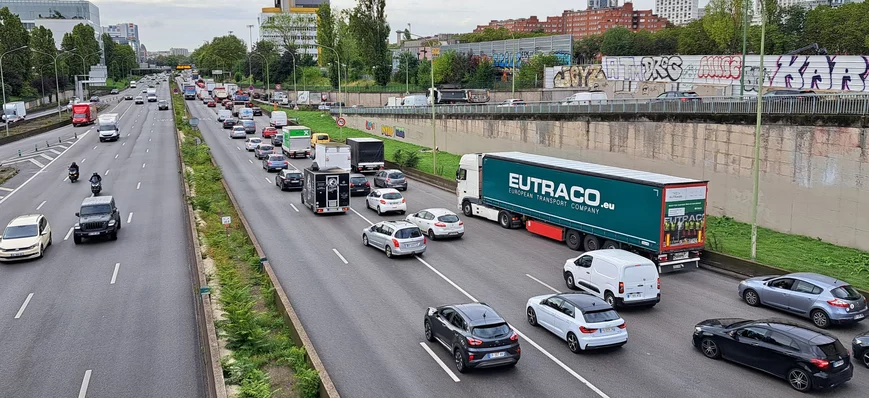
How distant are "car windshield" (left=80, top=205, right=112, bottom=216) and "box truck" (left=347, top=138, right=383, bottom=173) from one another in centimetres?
2270

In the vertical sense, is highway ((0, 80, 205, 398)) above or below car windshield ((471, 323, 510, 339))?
below

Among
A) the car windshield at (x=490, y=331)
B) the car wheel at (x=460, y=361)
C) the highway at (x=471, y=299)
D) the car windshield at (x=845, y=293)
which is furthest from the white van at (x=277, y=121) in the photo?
the car windshield at (x=845, y=293)

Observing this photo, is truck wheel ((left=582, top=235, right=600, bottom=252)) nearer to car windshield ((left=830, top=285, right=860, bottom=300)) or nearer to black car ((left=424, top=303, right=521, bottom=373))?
car windshield ((left=830, top=285, right=860, bottom=300))

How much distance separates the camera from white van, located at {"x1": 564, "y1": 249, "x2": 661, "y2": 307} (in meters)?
20.8

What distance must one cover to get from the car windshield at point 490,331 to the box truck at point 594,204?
34.0 ft

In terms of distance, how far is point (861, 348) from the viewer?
56.1 ft

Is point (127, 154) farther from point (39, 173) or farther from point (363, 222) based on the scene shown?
point (363, 222)

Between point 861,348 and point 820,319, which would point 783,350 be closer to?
point 861,348

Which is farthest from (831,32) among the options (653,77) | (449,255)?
(449,255)

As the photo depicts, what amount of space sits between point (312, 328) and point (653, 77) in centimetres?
6286

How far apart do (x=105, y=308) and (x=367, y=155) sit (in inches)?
1256

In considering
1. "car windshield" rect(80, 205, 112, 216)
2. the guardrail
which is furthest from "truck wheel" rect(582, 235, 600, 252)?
"car windshield" rect(80, 205, 112, 216)

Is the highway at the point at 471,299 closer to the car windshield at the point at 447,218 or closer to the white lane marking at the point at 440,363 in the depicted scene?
the white lane marking at the point at 440,363

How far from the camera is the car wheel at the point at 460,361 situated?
16202 mm
